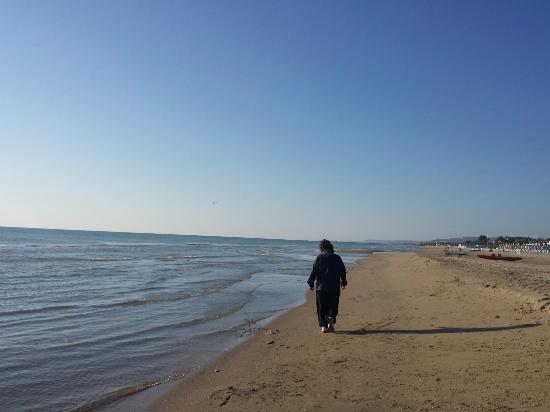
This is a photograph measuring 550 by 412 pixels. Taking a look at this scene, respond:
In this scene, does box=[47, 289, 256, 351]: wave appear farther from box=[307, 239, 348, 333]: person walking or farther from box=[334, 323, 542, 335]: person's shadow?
box=[334, 323, 542, 335]: person's shadow

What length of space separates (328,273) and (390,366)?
2.98 m

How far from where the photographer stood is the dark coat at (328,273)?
28.5ft

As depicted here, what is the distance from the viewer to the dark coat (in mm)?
8688

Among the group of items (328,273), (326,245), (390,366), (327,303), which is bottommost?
(390,366)

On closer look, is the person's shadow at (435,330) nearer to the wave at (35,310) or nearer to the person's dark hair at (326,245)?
the person's dark hair at (326,245)

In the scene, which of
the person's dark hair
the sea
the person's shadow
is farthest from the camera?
the person's dark hair

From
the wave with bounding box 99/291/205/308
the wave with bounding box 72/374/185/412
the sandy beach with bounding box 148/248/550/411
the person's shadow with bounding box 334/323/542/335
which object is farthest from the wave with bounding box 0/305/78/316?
the person's shadow with bounding box 334/323/542/335

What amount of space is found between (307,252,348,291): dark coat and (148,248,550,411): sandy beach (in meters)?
0.93

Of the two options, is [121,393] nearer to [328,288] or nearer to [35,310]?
[328,288]

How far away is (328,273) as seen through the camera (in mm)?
8719

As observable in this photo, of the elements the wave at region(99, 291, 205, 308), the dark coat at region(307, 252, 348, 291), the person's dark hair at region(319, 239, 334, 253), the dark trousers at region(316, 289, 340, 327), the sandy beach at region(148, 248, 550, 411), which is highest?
the person's dark hair at region(319, 239, 334, 253)

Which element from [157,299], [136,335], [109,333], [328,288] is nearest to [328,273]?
[328,288]

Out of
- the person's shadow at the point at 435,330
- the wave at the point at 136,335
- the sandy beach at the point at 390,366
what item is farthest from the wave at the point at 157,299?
the person's shadow at the point at 435,330

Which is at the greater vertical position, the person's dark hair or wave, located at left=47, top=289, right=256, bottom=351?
the person's dark hair
